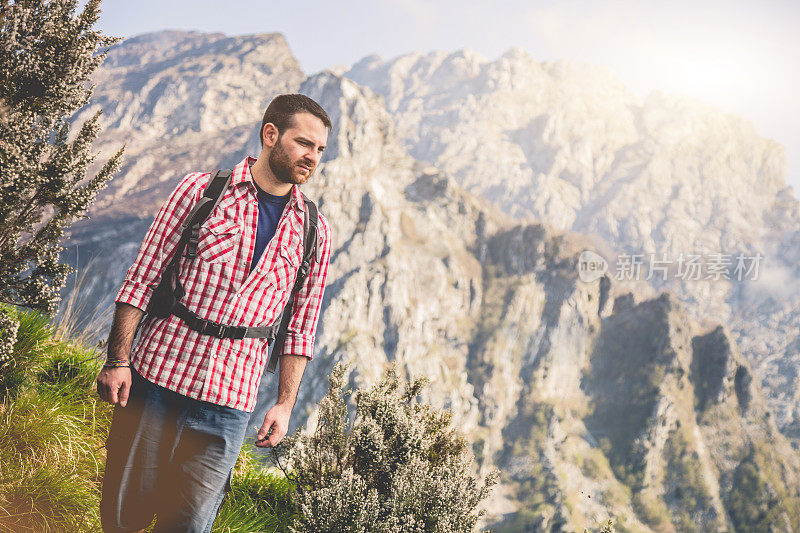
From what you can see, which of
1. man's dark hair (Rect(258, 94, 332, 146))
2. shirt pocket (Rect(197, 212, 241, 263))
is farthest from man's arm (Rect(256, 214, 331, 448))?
man's dark hair (Rect(258, 94, 332, 146))

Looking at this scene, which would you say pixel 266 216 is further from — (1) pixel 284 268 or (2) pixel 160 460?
(2) pixel 160 460

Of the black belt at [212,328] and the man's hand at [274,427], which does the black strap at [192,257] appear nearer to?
the black belt at [212,328]

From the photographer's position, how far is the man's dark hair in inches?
118

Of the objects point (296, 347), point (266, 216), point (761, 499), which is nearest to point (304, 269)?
point (266, 216)

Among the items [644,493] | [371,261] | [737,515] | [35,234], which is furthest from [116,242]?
[737,515]

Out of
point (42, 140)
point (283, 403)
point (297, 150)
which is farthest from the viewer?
point (42, 140)

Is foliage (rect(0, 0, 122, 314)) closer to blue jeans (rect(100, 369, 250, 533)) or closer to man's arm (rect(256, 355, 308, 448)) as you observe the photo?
blue jeans (rect(100, 369, 250, 533))

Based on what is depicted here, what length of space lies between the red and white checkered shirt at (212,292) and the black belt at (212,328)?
28 millimetres

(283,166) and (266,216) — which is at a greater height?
(283,166)

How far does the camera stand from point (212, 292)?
9.15 feet

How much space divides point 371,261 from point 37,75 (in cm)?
19415

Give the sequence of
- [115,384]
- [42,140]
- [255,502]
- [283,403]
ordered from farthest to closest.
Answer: [255,502], [42,140], [283,403], [115,384]

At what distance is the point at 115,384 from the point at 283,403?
1.01 metres

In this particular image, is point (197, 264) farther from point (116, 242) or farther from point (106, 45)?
point (116, 242)
